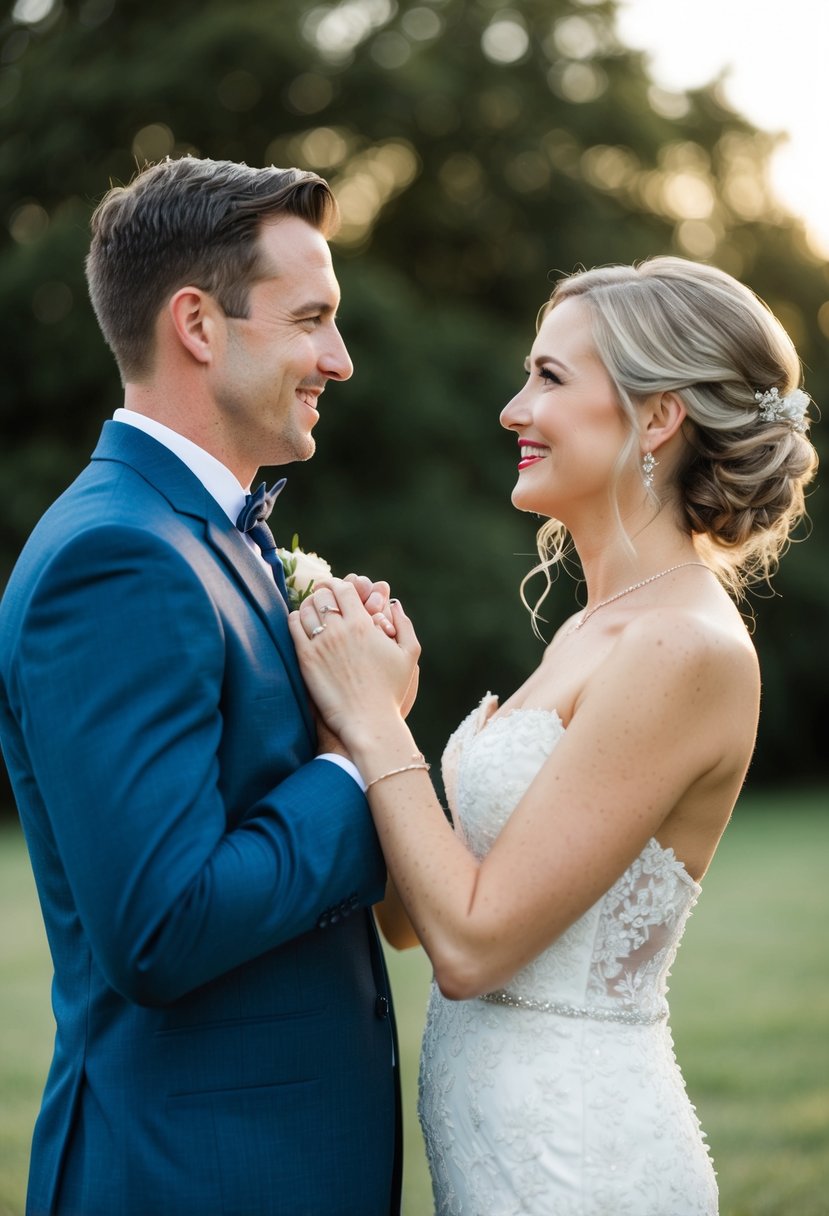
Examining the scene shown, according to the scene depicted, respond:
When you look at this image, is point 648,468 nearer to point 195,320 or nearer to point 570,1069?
point 195,320

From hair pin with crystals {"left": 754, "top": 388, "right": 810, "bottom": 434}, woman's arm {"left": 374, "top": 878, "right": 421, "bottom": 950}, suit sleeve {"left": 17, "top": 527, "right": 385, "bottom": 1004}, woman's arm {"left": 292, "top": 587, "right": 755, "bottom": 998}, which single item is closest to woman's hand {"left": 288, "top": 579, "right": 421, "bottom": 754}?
woman's arm {"left": 292, "top": 587, "right": 755, "bottom": 998}

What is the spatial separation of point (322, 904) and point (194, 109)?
798 inches

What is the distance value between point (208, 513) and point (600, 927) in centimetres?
125

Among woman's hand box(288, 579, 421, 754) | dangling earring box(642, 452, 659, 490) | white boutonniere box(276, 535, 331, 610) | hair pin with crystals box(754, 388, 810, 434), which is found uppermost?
hair pin with crystals box(754, 388, 810, 434)

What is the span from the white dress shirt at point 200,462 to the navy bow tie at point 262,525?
0.08 ft

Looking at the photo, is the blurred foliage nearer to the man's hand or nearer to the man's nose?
the man's nose

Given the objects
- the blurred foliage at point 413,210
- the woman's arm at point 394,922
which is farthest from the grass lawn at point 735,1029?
the blurred foliage at point 413,210

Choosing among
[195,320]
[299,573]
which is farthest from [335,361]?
[299,573]

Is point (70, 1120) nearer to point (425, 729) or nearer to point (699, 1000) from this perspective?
point (699, 1000)

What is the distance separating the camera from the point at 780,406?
331 cm

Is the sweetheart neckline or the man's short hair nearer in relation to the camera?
the man's short hair

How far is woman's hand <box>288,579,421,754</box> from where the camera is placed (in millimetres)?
2691

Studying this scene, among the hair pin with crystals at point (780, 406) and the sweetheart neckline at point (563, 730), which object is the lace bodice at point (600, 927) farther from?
the hair pin with crystals at point (780, 406)

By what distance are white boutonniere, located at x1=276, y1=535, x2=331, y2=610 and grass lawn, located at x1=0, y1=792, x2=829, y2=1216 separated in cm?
368
